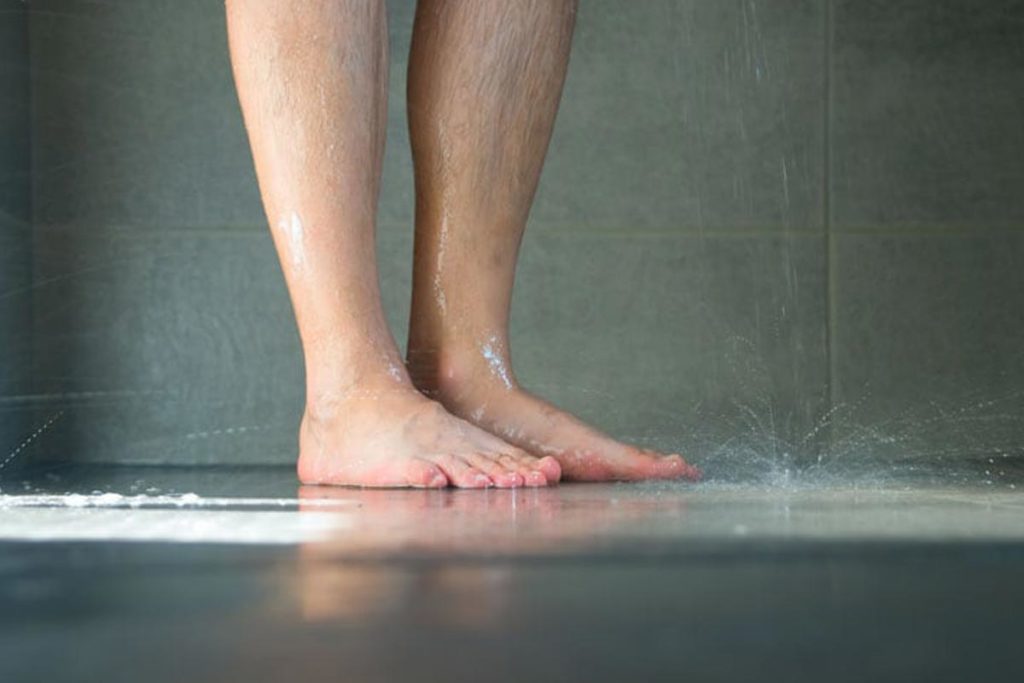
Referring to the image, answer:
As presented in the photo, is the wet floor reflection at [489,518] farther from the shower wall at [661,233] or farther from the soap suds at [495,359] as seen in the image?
the shower wall at [661,233]

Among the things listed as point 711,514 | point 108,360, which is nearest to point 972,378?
point 108,360

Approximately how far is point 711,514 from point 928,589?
13.8 inches

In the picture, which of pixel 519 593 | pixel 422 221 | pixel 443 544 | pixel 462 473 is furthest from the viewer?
pixel 422 221

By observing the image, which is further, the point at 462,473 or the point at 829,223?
the point at 829,223

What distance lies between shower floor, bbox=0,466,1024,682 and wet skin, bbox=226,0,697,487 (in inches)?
12.5

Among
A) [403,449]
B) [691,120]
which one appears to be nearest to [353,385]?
[403,449]

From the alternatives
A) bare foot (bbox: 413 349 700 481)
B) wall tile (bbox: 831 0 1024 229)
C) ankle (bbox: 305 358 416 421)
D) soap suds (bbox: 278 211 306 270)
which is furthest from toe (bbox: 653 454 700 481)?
wall tile (bbox: 831 0 1024 229)

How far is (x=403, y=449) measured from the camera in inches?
49.9

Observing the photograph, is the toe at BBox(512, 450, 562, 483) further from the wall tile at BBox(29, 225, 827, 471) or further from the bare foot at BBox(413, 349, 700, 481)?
the wall tile at BBox(29, 225, 827, 471)

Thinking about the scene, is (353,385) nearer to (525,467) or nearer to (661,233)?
(525,467)

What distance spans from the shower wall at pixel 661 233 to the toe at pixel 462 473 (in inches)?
44.1

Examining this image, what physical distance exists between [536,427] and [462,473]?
0.19 metres

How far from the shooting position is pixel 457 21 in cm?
148

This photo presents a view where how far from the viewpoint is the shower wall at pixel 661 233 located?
235 cm
